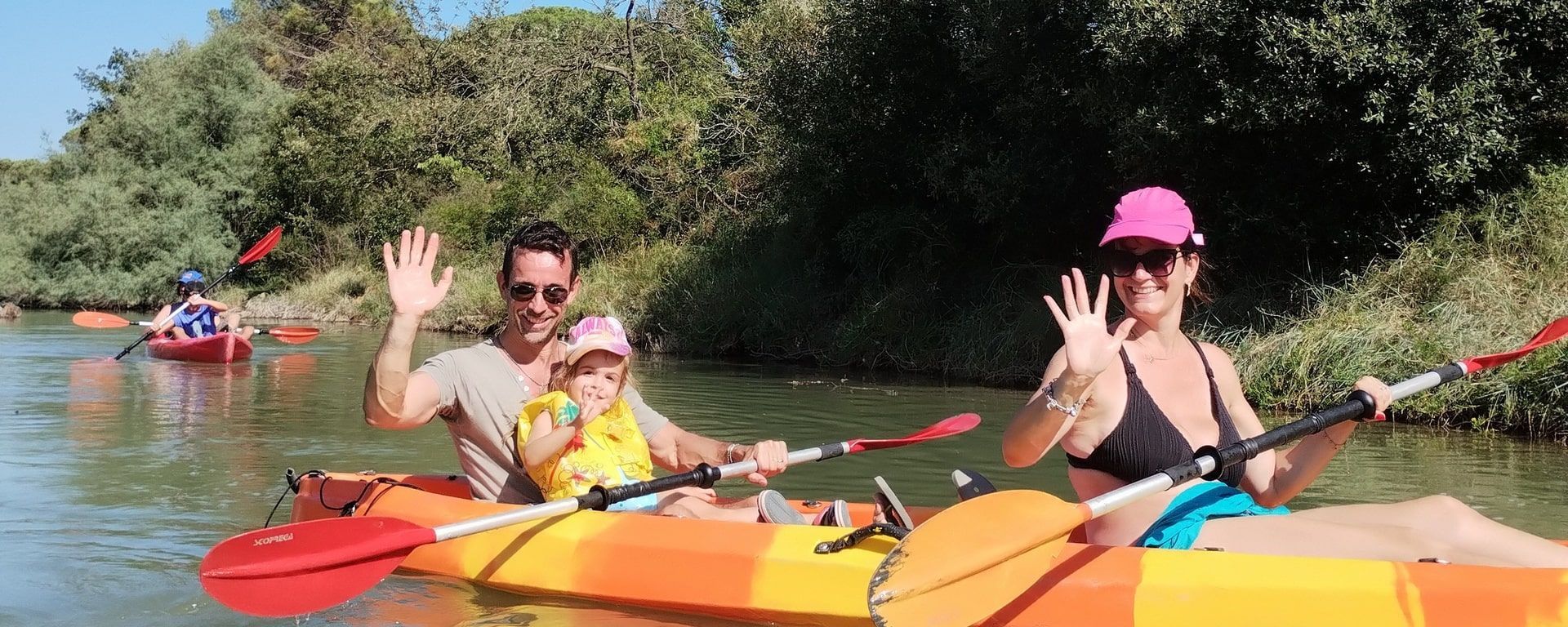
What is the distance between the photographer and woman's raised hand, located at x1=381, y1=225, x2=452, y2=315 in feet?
11.9

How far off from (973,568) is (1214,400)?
77cm

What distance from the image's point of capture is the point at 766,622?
378 centimetres

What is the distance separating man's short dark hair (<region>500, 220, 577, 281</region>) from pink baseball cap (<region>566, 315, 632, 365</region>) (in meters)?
0.22

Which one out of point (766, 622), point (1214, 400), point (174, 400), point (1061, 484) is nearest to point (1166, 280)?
point (1214, 400)

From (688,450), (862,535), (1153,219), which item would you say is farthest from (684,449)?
(1153,219)

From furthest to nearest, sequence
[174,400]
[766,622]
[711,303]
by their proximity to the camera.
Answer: [711,303], [174,400], [766,622]

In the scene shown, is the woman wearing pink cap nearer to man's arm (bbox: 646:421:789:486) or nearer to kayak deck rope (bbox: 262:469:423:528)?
man's arm (bbox: 646:421:789:486)

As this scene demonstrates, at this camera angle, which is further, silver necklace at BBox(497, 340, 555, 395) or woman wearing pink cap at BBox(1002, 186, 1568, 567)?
silver necklace at BBox(497, 340, 555, 395)

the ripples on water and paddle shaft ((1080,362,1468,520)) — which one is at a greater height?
paddle shaft ((1080,362,1468,520))

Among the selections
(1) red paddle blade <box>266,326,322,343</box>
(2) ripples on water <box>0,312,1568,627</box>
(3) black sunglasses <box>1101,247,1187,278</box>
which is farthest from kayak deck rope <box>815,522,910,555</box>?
(1) red paddle blade <box>266,326,322,343</box>

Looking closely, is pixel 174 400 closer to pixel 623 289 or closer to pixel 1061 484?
pixel 1061 484

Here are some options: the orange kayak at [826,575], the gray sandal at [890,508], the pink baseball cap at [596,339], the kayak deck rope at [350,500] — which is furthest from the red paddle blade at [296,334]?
the gray sandal at [890,508]

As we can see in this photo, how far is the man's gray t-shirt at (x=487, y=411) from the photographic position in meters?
4.07

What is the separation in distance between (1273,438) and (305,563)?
2519 millimetres
